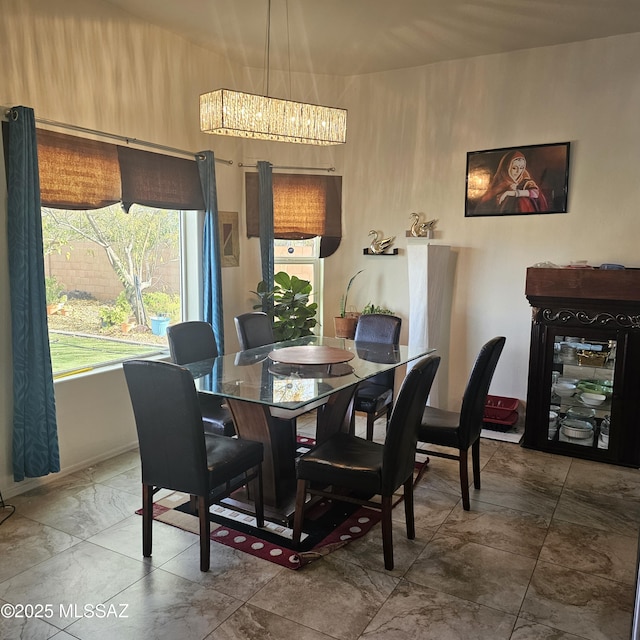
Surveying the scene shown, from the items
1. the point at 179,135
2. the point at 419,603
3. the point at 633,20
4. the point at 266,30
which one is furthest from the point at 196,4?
the point at 419,603

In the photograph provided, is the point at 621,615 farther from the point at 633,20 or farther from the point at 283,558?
the point at 633,20

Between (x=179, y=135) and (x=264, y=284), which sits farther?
(x=264, y=284)

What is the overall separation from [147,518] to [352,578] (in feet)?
3.20

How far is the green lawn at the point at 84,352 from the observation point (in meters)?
3.59

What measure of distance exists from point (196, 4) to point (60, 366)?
2486mm

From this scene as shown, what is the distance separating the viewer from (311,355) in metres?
3.37

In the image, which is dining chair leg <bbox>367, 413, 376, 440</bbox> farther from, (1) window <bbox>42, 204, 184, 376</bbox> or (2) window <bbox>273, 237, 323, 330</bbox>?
(1) window <bbox>42, 204, 184, 376</bbox>

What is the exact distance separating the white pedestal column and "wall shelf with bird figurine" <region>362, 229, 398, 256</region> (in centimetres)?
A: 29

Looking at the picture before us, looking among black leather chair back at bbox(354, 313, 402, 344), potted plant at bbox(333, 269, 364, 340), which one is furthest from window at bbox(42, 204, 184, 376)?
black leather chair back at bbox(354, 313, 402, 344)

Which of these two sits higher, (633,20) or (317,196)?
(633,20)

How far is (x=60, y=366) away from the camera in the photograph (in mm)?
3605

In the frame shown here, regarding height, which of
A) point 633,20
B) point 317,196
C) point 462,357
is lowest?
point 462,357

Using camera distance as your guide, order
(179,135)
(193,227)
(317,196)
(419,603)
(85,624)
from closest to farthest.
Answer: (85,624) < (419,603) < (179,135) < (193,227) < (317,196)

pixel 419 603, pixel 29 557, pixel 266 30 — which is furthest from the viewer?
pixel 266 30
